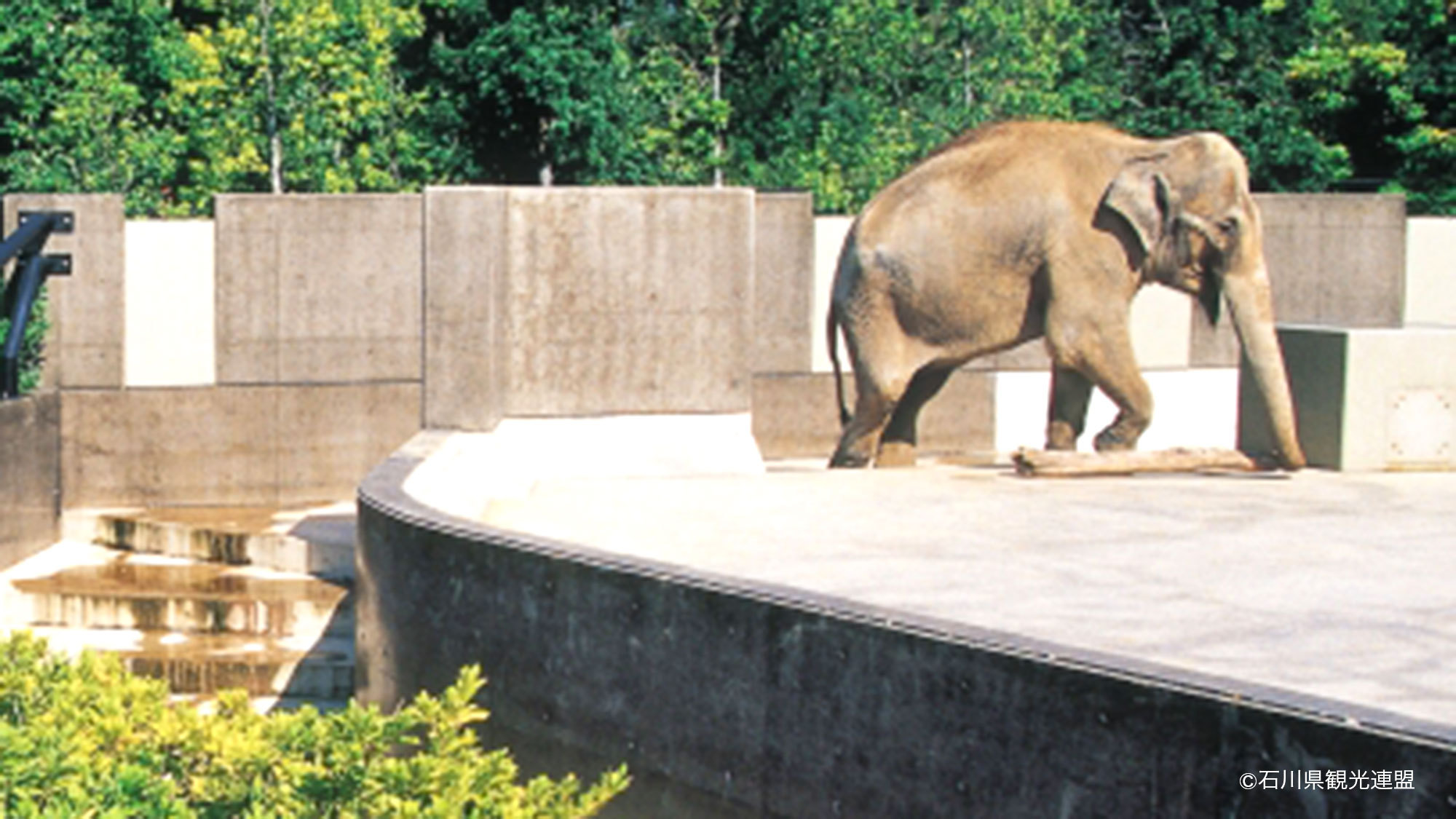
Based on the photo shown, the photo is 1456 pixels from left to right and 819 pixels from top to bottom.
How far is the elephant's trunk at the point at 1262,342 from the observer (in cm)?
1359

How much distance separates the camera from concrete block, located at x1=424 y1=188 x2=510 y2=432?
1546cm

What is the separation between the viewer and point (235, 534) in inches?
638

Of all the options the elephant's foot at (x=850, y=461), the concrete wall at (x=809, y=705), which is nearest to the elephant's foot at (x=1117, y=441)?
the elephant's foot at (x=850, y=461)

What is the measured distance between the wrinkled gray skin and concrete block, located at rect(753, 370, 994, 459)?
467 cm

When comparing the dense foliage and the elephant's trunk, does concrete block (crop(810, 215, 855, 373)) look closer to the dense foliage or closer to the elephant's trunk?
the elephant's trunk

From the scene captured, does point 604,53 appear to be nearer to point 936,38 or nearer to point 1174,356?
point 936,38

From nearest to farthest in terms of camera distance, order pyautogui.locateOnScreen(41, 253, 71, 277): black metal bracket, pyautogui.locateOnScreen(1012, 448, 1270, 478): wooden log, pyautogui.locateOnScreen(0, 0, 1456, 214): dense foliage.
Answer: pyautogui.locateOnScreen(1012, 448, 1270, 478): wooden log < pyautogui.locateOnScreen(41, 253, 71, 277): black metal bracket < pyautogui.locateOnScreen(0, 0, 1456, 214): dense foliage

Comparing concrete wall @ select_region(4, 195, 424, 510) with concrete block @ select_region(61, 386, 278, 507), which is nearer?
concrete block @ select_region(61, 386, 278, 507)

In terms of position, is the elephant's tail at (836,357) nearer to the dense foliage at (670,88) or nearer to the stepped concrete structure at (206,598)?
the stepped concrete structure at (206,598)

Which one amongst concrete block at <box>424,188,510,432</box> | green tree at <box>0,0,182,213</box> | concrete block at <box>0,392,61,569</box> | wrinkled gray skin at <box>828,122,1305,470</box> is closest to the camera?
wrinkled gray skin at <box>828,122,1305,470</box>

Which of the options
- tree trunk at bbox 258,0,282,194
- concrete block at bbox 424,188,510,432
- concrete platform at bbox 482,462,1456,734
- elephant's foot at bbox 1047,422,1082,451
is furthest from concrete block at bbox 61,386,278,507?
tree trunk at bbox 258,0,282,194

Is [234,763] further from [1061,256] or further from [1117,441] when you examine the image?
[1117,441]

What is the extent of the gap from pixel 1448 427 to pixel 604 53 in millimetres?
23768

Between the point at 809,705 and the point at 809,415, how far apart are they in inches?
428
